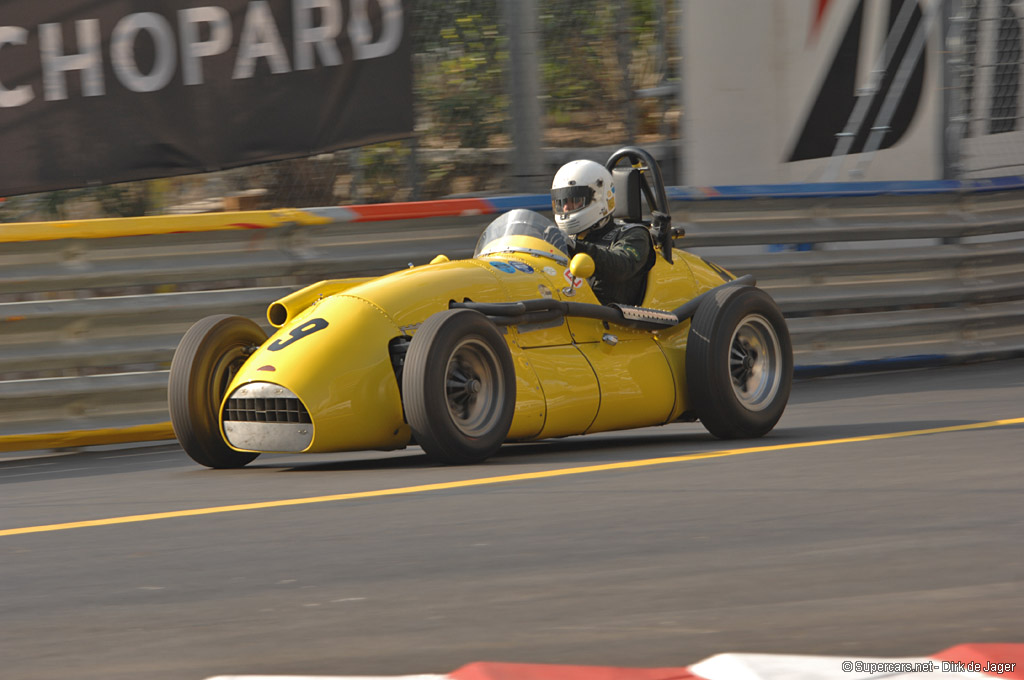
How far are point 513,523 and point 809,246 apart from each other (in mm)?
6183

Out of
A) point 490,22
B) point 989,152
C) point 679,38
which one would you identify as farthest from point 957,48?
point 490,22

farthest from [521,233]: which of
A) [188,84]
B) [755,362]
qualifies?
[188,84]

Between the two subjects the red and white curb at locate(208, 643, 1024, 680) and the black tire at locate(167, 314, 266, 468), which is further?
the black tire at locate(167, 314, 266, 468)

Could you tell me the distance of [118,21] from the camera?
25.7ft

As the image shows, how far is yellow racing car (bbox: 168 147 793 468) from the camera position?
5.78 metres

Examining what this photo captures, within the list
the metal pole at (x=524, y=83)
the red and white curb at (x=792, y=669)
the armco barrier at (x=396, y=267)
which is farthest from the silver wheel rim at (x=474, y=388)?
the metal pole at (x=524, y=83)

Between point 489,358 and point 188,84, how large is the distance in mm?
3000

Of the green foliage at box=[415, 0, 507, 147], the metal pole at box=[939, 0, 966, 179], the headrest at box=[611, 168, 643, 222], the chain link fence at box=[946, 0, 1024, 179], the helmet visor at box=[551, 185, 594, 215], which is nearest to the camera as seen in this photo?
the helmet visor at box=[551, 185, 594, 215]

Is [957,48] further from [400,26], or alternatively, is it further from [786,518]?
[786,518]

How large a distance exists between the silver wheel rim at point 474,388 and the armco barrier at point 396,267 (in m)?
2.32

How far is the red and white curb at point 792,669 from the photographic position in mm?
2850

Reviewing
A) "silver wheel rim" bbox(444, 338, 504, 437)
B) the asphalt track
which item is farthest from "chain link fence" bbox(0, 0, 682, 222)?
"silver wheel rim" bbox(444, 338, 504, 437)

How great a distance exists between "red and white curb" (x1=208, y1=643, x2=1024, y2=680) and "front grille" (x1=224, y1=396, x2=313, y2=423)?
9.36ft

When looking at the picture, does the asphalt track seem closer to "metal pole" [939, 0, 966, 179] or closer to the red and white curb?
the red and white curb
